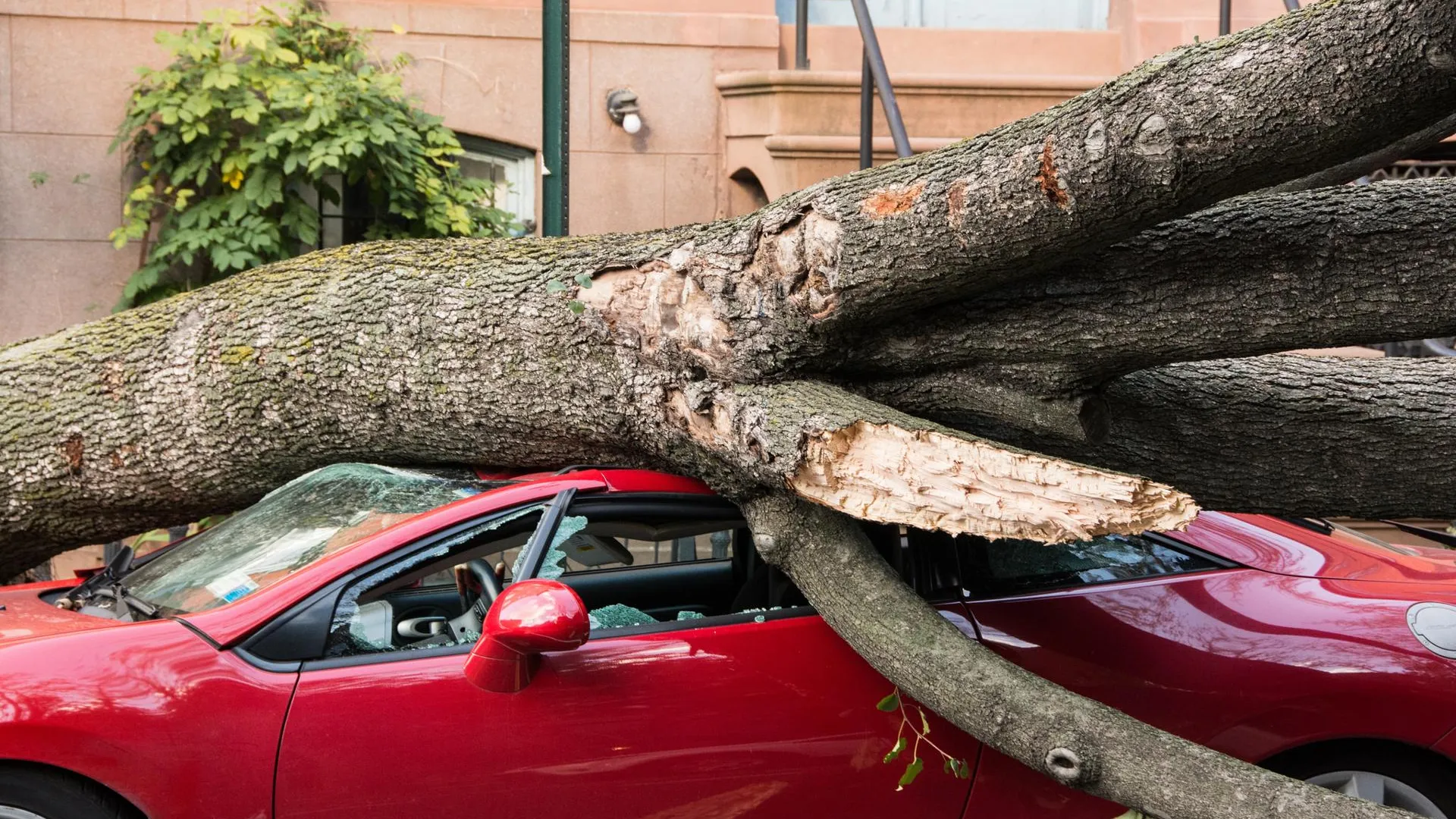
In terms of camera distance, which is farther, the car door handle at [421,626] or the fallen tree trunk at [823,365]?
the car door handle at [421,626]

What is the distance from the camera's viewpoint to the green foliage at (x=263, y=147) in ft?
25.5

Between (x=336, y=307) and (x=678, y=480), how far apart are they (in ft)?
4.32

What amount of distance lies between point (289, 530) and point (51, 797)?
957 mm

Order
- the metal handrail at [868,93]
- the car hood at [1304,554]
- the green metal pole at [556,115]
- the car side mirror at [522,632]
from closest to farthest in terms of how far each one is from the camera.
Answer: the car side mirror at [522,632], the car hood at [1304,554], the green metal pole at [556,115], the metal handrail at [868,93]

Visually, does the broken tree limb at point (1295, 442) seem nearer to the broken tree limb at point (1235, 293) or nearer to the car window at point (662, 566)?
the broken tree limb at point (1235, 293)

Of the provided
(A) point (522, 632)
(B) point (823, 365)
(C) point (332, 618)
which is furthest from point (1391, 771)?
(C) point (332, 618)

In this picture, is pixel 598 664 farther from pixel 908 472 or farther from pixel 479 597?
pixel 908 472

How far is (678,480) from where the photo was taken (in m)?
3.87

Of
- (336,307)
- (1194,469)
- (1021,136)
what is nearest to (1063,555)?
(1194,469)

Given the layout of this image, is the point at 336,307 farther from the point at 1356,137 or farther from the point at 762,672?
the point at 1356,137

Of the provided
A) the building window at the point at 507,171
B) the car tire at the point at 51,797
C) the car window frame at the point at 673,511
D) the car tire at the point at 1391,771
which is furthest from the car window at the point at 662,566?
the building window at the point at 507,171

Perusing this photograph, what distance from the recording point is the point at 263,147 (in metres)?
7.77

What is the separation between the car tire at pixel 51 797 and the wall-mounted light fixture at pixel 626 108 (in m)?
5.92

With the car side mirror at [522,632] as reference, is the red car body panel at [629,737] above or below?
below
